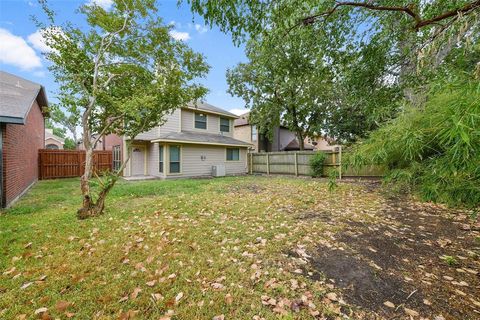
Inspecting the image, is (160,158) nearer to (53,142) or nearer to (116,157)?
(116,157)

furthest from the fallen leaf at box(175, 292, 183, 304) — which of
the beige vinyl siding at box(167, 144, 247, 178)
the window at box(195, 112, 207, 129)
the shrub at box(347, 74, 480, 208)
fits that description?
the window at box(195, 112, 207, 129)

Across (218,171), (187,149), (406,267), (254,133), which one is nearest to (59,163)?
(187,149)

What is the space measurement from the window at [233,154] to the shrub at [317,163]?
607cm

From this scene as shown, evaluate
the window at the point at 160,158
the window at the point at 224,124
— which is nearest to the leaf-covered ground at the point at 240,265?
the window at the point at 160,158

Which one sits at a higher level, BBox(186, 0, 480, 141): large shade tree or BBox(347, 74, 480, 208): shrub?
BBox(186, 0, 480, 141): large shade tree

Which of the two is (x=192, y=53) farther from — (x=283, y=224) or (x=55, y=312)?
(x=55, y=312)

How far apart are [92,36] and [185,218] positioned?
5.41 metres

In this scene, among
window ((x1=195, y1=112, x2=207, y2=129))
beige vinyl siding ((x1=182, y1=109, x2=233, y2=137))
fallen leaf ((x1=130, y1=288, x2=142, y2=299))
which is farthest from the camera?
window ((x1=195, y1=112, x2=207, y2=129))

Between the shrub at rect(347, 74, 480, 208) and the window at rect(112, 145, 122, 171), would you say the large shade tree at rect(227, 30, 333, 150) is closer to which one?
the window at rect(112, 145, 122, 171)

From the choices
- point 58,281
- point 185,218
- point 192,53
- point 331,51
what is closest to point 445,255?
point 331,51

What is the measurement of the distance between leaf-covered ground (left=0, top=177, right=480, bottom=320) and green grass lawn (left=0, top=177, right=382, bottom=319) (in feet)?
0.05

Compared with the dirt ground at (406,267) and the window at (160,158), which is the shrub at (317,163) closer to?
the dirt ground at (406,267)

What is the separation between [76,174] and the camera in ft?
44.9

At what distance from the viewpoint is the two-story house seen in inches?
495
